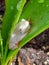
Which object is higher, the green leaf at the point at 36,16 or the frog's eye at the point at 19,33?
the green leaf at the point at 36,16

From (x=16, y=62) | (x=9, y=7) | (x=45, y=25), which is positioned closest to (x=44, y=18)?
(x=45, y=25)

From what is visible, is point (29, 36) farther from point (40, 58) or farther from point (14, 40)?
point (40, 58)

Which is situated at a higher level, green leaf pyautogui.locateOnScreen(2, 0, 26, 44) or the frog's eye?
green leaf pyautogui.locateOnScreen(2, 0, 26, 44)
